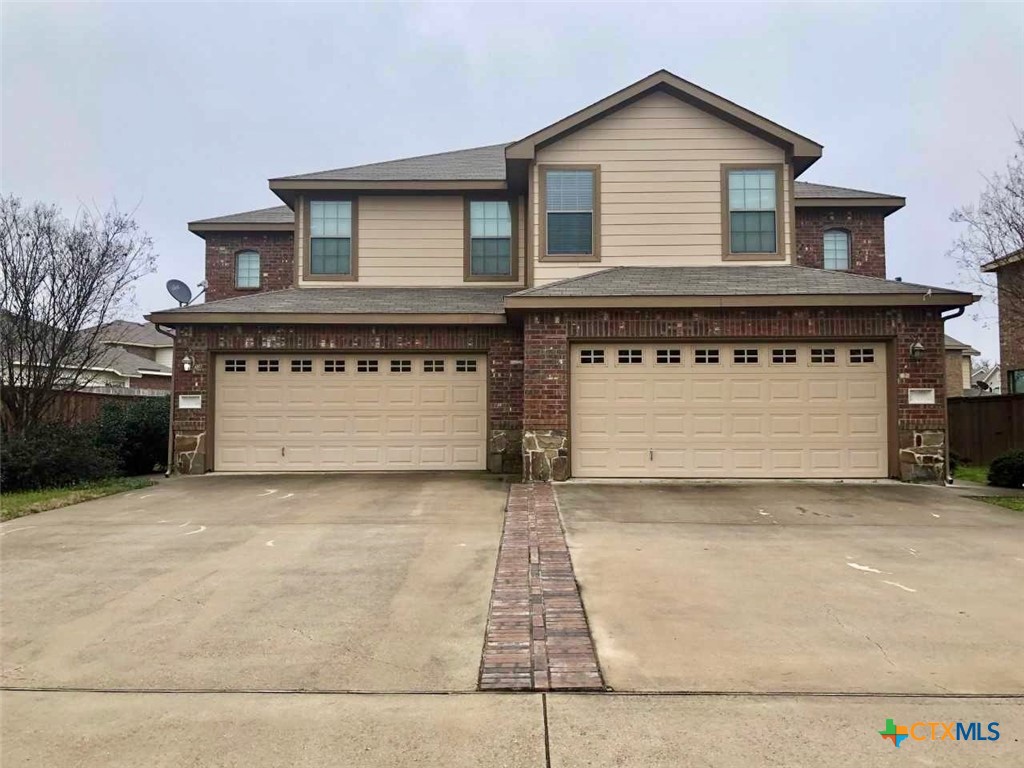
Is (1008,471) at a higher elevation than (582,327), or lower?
lower

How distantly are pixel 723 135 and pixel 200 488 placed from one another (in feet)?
35.5

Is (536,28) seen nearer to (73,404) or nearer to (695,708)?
(73,404)

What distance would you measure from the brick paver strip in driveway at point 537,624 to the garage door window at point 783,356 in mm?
5327

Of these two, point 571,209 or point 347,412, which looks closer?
point 347,412

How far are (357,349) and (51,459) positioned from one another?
4.87 meters

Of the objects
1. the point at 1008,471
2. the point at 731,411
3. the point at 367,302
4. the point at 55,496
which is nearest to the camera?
the point at 55,496

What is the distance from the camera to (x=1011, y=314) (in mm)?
12820

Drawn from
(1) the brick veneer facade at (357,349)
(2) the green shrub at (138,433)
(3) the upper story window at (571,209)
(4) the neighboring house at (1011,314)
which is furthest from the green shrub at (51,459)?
(4) the neighboring house at (1011,314)

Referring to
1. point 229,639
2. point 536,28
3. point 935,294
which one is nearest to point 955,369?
point 935,294

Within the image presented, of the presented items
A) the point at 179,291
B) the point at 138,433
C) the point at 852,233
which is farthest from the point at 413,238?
the point at 852,233

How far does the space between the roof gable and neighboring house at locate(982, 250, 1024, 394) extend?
371cm

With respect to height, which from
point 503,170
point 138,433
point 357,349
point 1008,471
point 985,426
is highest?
point 503,170

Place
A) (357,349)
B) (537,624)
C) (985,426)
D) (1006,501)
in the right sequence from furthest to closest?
(985,426) < (357,349) < (1006,501) < (537,624)

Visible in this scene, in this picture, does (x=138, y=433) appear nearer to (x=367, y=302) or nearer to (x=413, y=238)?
(x=367, y=302)
